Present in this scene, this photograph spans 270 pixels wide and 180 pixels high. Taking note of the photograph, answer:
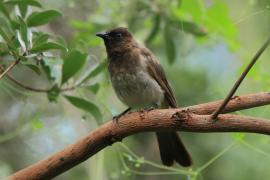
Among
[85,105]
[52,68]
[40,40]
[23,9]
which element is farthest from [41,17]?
[85,105]

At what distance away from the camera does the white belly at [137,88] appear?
375 cm

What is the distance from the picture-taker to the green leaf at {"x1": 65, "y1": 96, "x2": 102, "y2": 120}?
10.1 ft

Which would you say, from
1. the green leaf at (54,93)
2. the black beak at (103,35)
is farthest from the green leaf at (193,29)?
the green leaf at (54,93)

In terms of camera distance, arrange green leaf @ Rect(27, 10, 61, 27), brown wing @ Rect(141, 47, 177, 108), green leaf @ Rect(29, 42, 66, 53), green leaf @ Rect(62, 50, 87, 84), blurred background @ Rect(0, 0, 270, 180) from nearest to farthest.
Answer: green leaf @ Rect(29, 42, 66, 53) < green leaf @ Rect(27, 10, 61, 27) < green leaf @ Rect(62, 50, 87, 84) < blurred background @ Rect(0, 0, 270, 180) < brown wing @ Rect(141, 47, 177, 108)

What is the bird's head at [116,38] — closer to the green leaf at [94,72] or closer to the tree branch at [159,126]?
the green leaf at [94,72]

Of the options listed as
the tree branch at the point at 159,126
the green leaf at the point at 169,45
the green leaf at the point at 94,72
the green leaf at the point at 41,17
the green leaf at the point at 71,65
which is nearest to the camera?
the tree branch at the point at 159,126

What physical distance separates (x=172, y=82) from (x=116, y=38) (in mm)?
1011

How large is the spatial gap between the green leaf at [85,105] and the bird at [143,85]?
602 millimetres

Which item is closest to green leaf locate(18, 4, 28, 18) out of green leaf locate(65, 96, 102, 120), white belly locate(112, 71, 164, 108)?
green leaf locate(65, 96, 102, 120)

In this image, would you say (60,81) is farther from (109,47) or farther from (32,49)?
(109,47)

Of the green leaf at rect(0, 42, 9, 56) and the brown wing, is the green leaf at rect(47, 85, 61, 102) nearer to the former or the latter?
the green leaf at rect(0, 42, 9, 56)

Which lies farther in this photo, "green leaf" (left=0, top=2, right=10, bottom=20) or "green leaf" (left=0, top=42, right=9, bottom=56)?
"green leaf" (left=0, top=2, right=10, bottom=20)

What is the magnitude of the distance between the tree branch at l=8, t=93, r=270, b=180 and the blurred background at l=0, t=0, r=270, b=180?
2.70 ft

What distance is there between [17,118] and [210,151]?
1.44 meters
